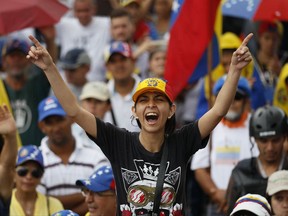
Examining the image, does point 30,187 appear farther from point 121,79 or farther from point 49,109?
point 121,79

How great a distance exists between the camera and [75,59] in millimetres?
11977

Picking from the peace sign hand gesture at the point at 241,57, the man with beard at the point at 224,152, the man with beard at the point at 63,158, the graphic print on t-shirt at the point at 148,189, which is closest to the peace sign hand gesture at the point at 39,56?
the graphic print on t-shirt at the point at 148,189

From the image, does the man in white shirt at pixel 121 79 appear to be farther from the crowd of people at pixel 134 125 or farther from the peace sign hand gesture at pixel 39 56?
the peace sign hand gesture at pixel 39 56

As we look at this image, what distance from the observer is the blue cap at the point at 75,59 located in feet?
39.2

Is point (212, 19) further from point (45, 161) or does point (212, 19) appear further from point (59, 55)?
point (59, 55)

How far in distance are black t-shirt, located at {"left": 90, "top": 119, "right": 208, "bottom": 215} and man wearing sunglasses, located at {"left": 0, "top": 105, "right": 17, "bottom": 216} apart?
63.4 inches

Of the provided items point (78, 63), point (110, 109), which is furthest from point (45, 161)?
point (78, 63)

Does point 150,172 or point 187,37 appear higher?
point 187,37

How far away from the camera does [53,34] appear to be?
39.1ft

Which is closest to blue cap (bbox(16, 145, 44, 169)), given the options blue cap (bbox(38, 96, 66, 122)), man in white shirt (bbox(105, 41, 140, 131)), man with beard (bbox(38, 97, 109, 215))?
man with beard (bbox(38, 97, 109, 215))

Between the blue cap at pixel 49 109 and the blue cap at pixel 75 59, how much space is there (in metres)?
1.26

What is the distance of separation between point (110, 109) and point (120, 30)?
73.0 inches

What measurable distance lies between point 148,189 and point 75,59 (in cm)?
472

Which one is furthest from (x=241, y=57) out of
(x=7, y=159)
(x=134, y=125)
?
(x=7, y=159)
